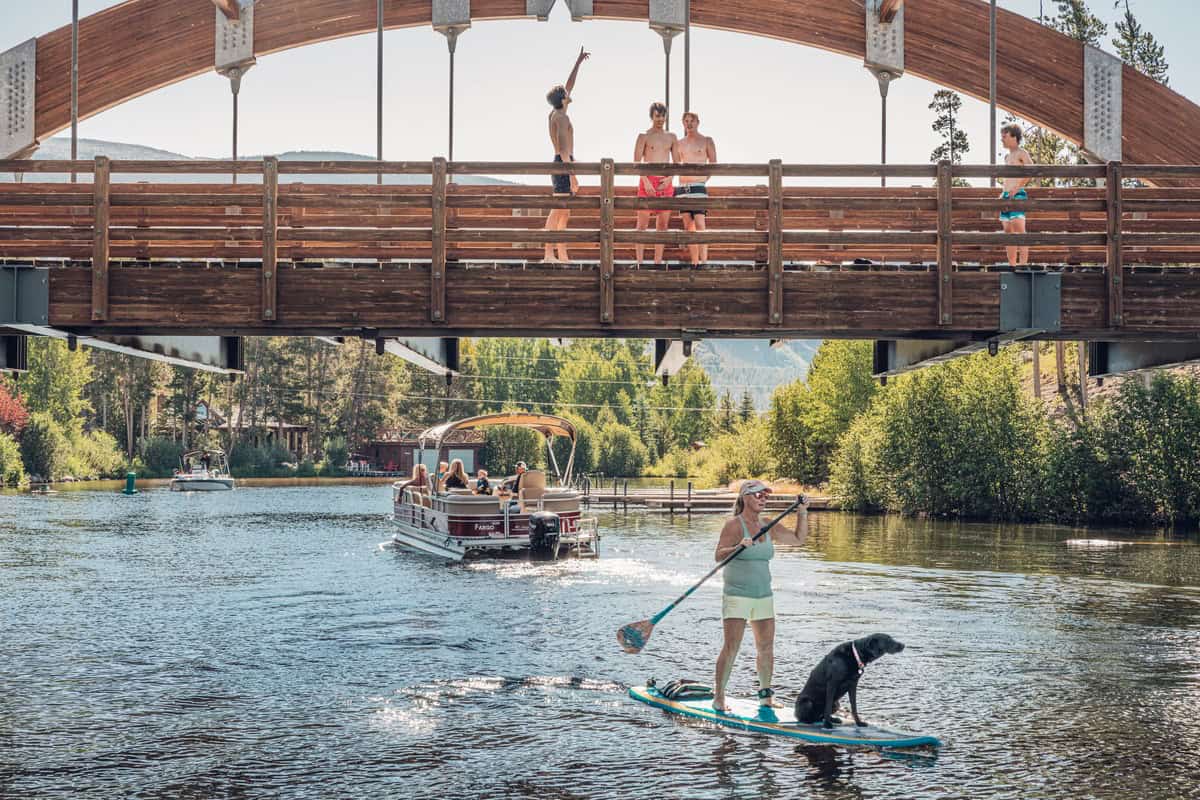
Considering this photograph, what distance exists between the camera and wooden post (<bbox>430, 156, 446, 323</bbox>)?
1511 cm

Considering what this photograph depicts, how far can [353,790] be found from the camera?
14.2 m

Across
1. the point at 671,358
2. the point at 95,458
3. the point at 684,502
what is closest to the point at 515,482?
the point at 671,358

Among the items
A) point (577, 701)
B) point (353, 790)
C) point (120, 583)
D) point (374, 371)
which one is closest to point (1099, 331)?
point (577, 701)

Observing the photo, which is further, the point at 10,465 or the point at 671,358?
the point at 10,465

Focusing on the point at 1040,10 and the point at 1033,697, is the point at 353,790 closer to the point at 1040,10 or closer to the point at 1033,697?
the point at 1033,697

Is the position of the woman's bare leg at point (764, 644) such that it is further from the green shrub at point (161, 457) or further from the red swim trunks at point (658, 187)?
the green shrub at point (161, 457)

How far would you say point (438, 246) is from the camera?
15211 millimetres

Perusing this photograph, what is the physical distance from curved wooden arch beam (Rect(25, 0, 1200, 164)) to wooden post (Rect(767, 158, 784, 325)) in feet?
27.7

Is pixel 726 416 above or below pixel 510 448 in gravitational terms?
above

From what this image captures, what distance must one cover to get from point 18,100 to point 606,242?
11057mm

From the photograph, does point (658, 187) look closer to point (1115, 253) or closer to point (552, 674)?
point (1115, 253)

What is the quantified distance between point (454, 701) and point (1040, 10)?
7399 centimetres

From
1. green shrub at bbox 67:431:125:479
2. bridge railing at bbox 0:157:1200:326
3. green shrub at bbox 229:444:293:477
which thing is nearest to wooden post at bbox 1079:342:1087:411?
bridge railing at bbox 0:157:1200:326

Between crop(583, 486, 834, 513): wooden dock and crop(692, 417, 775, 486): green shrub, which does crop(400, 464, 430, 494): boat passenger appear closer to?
crop(583, 486, 834, 513): wooden dock
